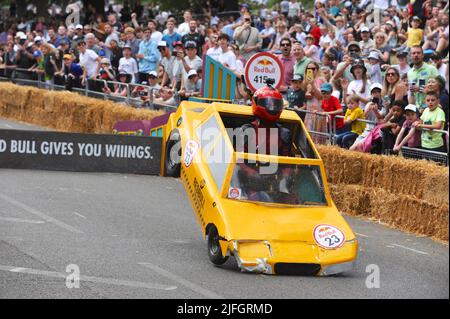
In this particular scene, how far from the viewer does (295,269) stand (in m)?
11.8

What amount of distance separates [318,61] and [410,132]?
6.56 m

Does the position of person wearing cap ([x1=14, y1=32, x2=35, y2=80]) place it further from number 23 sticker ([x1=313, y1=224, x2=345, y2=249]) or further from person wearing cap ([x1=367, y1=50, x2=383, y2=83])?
number 23 sticker ([x1=313, y1=224, x2=345, y2=249])

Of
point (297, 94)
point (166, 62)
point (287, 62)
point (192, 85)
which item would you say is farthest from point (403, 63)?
point (166, 62)

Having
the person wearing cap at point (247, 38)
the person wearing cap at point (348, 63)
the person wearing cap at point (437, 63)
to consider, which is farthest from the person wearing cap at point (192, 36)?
the person wearing cap at point (437, 63)

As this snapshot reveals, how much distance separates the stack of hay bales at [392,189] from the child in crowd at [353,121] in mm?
591

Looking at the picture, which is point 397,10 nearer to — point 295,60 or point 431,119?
point 295,60

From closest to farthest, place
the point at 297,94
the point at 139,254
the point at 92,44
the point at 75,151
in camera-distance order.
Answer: the point at 139,254, the point at 75,151, the point at 297,94, the point at 92,44

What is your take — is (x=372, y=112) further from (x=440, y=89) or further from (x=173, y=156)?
(x=173, y=156)

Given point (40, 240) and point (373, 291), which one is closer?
point (373, 291)

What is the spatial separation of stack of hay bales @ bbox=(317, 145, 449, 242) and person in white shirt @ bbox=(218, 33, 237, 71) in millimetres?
5229

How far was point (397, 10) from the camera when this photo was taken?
2473 cm

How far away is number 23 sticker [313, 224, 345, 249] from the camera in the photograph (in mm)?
12055
